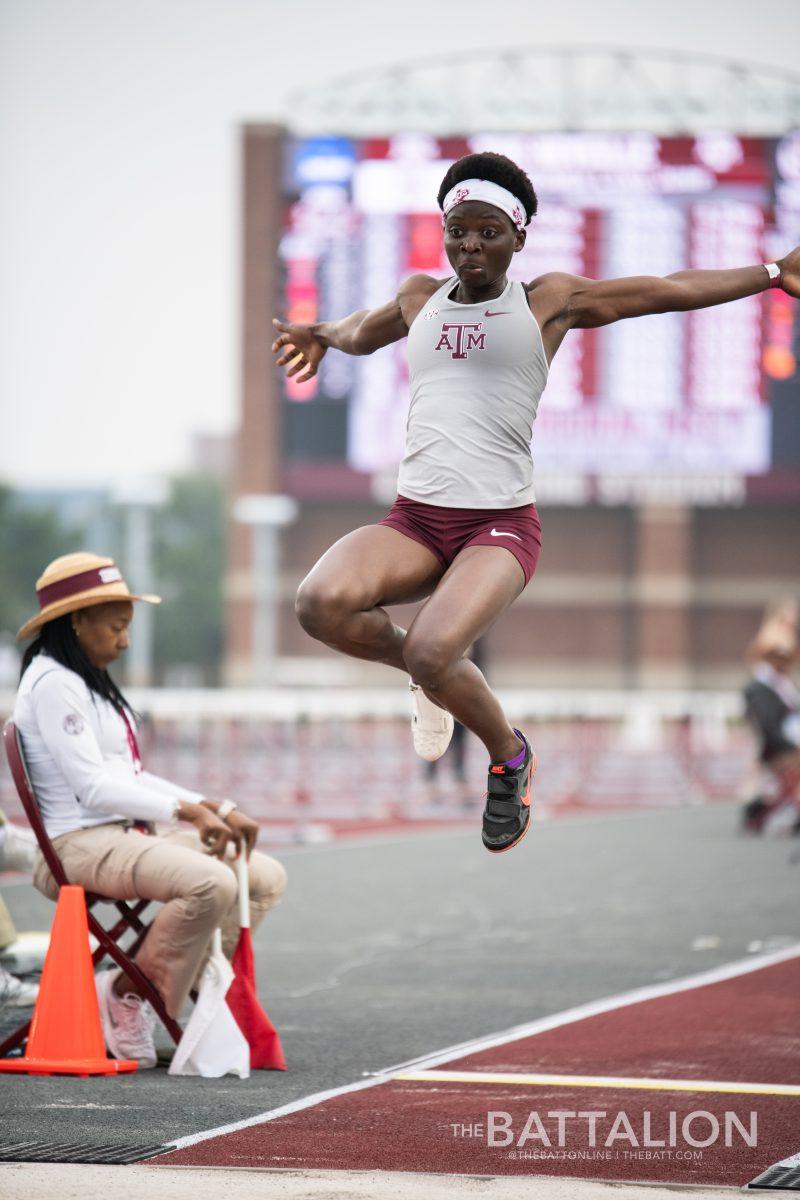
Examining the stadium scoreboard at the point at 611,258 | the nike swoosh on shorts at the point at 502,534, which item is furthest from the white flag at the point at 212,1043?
the stadium scoreboard at the point at 611,258

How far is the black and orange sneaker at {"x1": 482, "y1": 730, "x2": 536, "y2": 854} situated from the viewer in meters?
6.15

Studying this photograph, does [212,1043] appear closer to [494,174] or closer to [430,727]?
[430,727]

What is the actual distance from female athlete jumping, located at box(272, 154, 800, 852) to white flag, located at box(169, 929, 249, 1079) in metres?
1.24

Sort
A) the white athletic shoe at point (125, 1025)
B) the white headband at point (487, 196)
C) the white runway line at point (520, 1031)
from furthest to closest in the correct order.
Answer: the white athletic shoe at point (125, 1025)
the white headband at point (487, 196)
the white runway line at point (520, 1031)

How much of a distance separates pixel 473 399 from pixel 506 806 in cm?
132

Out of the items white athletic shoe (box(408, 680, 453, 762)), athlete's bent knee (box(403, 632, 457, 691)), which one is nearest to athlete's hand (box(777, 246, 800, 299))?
athlete's bent knee (box(403, 632, 457, 691))

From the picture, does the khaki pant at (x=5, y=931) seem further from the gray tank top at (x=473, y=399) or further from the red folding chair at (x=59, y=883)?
the gray tank top at (x=473, y=399)

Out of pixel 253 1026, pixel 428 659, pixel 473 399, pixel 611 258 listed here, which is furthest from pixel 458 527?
pixel 611 258

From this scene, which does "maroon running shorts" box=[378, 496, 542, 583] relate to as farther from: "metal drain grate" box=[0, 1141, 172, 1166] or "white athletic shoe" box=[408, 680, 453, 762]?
"metal drain grate" box=[0, 1141, 172, 1166]

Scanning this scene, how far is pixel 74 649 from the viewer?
23.3ft

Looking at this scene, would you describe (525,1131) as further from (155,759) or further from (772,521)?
(772,521)

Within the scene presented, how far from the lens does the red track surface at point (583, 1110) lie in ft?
17.3

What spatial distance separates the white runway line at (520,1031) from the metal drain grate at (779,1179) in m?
1.59

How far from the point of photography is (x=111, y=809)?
6.89m
